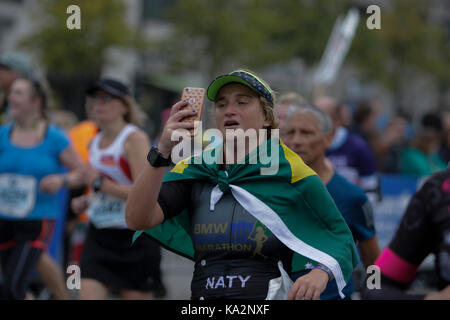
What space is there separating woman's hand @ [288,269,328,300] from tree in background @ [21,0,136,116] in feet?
62.8

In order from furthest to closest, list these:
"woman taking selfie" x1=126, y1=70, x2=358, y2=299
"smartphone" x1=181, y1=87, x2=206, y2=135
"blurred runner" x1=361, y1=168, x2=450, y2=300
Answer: "woman taking selfie" x1=126, y1=70, x2=358, y2=299
"smartphone" x1=181, y1=87, x2=206, y2=135
"blurred runner" x1=361, y1=168, x2=450, y2=300

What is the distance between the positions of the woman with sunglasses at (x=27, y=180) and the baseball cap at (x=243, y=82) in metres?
3.20

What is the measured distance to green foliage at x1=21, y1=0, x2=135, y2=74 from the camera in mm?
22094

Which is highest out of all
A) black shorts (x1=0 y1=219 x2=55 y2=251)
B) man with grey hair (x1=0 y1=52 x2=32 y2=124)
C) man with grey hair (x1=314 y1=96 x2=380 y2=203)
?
man with grey hair (x1=0 y1=52 x2=32 y2=124)

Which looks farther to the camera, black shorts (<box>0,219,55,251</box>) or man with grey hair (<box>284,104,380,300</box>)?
black shorts (<box>0,219,55,251</box>)

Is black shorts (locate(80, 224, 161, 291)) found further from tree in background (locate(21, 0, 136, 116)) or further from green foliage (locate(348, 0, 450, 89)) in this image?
green foliage (locate(348, 0, 450, 89))

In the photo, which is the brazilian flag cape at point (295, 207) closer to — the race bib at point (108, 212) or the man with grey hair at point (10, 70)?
the race bib at point (108, 212)

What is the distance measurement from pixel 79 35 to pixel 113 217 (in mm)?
17703

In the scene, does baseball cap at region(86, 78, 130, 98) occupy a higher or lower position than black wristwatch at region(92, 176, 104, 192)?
higher

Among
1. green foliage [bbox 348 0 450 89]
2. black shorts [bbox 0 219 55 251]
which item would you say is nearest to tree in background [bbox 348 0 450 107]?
green foliage [bbox 348 0 450 89]

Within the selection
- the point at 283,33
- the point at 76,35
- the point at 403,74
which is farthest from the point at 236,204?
the point at 403,74

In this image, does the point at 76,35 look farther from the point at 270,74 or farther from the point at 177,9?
the point at 270,74

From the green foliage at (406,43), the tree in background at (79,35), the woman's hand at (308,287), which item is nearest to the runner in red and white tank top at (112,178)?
the woman's hand at (308,287)

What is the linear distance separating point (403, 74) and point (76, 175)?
28.2m
